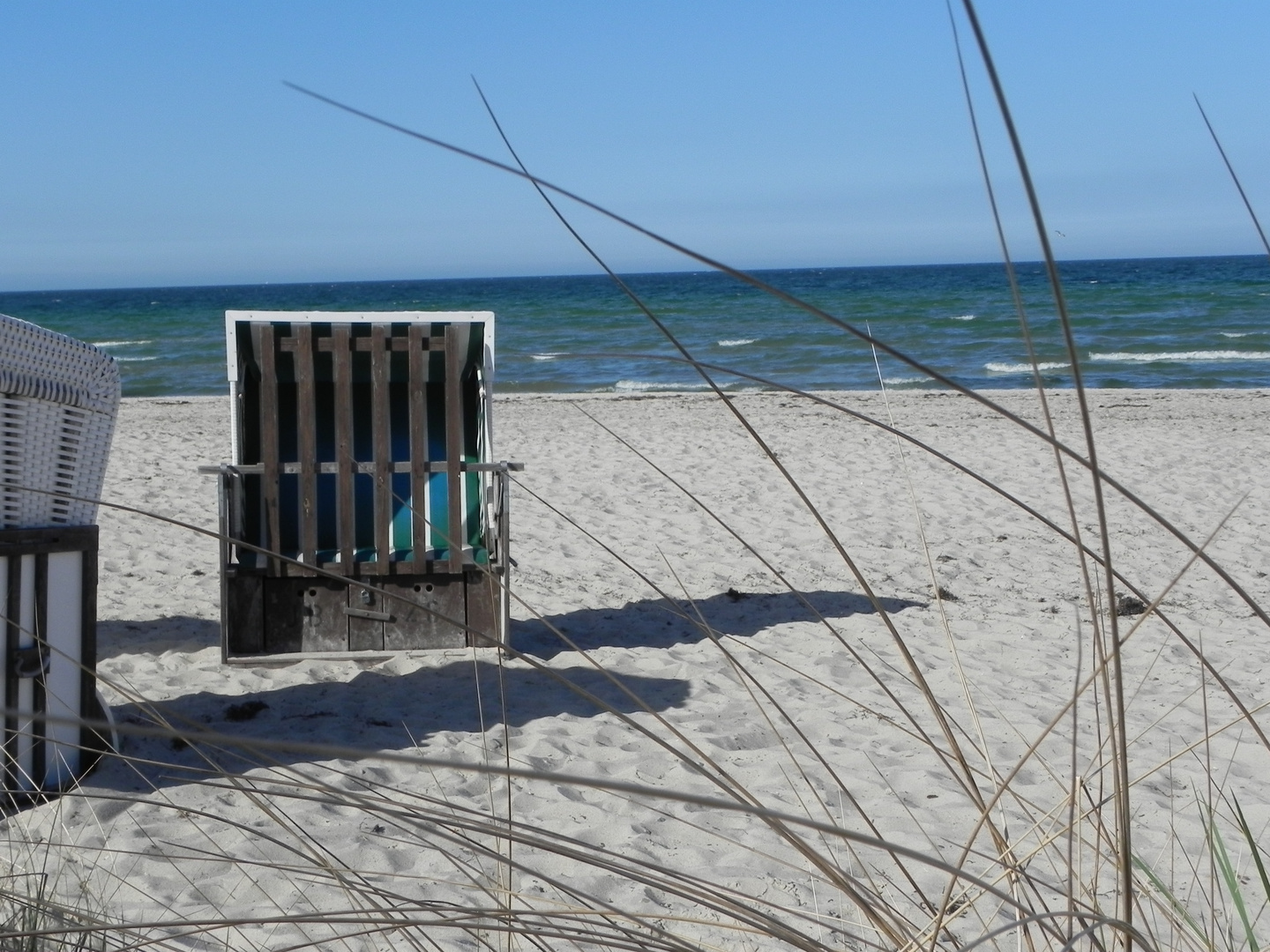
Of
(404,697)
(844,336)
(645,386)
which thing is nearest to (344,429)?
(404,697)

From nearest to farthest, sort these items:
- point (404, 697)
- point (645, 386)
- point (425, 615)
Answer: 1. point (404, 697)
2. point (425, 615)
3. point (645, 386)

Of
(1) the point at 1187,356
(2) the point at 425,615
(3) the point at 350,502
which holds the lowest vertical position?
(2) the point at 425,615

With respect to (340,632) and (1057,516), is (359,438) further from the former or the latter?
(1057,516)

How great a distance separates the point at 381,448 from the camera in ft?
13.4

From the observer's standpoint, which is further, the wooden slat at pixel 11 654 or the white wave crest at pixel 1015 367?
the white wave crest at pixel 1015 367

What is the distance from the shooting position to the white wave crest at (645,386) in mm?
15648

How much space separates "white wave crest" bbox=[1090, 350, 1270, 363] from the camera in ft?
61.5

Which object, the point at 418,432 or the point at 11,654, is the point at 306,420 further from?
the point at 11,654

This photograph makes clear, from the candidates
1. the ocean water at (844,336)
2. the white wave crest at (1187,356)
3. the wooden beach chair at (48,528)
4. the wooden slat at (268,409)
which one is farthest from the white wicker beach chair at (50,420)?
the white wave crest at (1187,356)

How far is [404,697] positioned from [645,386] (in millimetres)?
12550

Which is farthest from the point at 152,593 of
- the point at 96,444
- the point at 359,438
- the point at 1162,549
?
the point at 1162,549

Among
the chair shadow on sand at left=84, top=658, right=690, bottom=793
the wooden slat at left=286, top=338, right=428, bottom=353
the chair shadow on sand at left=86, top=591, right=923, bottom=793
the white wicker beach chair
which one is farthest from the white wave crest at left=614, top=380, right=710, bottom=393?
the white wicker beach chair

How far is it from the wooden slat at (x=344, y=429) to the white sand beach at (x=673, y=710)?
1.80 feet

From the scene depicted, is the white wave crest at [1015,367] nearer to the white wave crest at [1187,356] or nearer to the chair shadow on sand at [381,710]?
the white wave crest at [1187,356]
